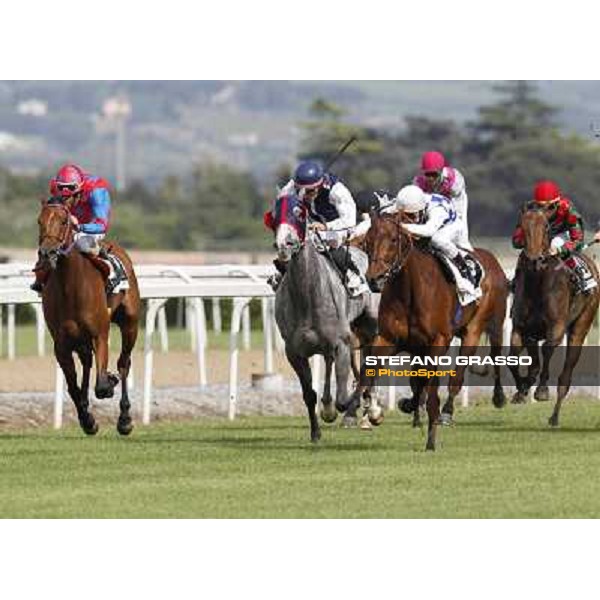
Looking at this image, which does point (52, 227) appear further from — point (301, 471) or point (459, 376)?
point (459, 376)

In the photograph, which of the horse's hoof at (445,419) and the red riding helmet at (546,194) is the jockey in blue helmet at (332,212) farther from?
the red riding helmet at (546,194)

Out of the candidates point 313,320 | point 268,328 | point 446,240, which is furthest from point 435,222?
point 268,328

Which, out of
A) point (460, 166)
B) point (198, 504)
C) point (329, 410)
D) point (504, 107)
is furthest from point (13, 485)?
point (504, 107)

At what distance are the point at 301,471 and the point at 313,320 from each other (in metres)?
1.62

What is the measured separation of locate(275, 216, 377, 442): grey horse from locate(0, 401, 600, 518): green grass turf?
327 millimetres

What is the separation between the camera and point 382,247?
1230 centimetres

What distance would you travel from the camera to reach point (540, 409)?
52.9 ft

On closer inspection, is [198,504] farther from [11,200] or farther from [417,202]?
A: [11,200]

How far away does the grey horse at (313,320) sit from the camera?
12.8 m

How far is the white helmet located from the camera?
12703 millimetres

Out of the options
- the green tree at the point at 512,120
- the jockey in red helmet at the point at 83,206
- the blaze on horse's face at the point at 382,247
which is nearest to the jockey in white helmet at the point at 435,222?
the blaze on horse's face at the point at 382,247

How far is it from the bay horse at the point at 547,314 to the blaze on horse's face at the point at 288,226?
2267 millimetres

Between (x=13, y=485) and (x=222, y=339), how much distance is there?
51.9ft

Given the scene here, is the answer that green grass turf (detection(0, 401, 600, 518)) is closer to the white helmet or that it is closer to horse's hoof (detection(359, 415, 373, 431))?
horse's hoof (detection(359, 415, 373, 431))
